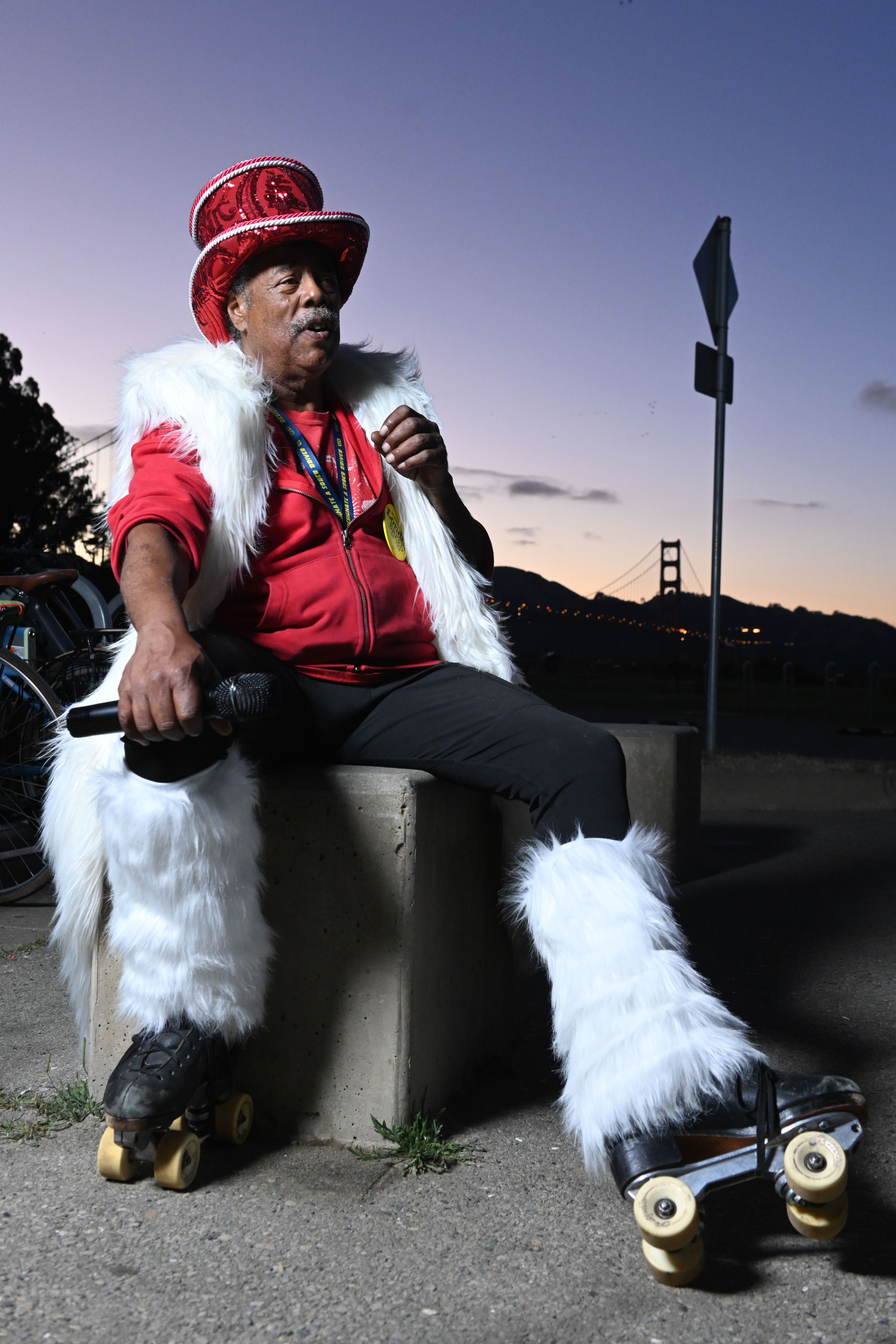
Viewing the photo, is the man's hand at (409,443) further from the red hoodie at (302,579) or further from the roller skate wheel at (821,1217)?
the roller skate wheel at (821,1217)

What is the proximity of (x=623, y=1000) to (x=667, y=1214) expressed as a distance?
292mm

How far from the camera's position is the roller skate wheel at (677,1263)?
1600mm

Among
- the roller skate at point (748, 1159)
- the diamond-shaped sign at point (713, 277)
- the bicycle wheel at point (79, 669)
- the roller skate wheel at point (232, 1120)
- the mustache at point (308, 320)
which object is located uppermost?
the diamond-shaped sign at point (713, 277)

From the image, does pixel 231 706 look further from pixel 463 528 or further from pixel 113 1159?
pixel 463 528

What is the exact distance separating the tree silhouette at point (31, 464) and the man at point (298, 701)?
28248 mm

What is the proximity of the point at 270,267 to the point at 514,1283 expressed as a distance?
1.92 metres

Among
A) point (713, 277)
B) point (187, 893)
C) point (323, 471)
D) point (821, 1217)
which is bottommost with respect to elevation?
point (821, 1217)

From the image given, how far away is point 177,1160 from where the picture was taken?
1.85 metres

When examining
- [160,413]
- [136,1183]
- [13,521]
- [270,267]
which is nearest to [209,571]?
[160,413]

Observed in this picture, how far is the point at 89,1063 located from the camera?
2242 mm

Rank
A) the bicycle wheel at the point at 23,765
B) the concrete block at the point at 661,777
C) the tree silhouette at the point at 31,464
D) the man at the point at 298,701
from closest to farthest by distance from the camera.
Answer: the man at the point at 298,701
the bicycle wheel at the point at 23,765
the concrete block at the point at 661,777
the tree silhouette at the point at 31,464

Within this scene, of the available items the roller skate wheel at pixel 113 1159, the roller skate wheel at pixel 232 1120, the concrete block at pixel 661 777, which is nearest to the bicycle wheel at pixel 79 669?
the concrete block at pixel 661 777

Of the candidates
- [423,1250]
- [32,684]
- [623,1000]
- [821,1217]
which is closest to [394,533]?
[623,1000]

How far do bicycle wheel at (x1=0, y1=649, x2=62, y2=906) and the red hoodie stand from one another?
200 centimetres
